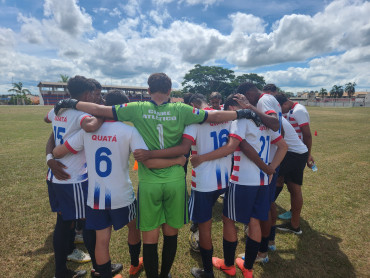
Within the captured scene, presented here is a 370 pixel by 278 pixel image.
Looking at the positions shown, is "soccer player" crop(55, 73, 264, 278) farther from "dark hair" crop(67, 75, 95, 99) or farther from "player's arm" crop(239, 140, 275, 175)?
"player's arm" crop(239, 140, 275, 175)

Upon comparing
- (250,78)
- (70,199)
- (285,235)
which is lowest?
(285,235)

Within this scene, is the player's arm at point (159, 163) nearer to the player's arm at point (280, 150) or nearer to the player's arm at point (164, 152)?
the player's arm at point (164, 152)

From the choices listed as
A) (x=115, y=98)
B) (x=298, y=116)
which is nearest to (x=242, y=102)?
(x=115, y=98)

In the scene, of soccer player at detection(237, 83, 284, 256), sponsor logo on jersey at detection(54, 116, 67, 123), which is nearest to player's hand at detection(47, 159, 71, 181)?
sponsor logo on jersey at detection(54, 116, 67, 123)

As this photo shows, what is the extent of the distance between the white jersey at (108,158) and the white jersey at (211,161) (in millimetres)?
729

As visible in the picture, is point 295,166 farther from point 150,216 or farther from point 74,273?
point 74,273

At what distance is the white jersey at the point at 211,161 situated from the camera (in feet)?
8.28

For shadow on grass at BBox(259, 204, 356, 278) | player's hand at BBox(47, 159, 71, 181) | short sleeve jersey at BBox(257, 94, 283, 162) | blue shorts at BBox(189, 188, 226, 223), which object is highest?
short sleeve jersey at BBox(257, 94, 283, 162)

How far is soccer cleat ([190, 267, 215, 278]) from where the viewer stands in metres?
2.71

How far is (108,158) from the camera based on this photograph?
220cm

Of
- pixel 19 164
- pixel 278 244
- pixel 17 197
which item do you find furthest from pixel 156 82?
pixel 19 164

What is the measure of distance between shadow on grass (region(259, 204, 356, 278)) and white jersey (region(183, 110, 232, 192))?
1.54m

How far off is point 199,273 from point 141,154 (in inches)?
74.6

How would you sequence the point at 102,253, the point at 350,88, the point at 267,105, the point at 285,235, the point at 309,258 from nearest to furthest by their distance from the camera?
the point at 102,253
the point at 267,105
the point at 309,258
the point at 285,235
the point at 350,88
